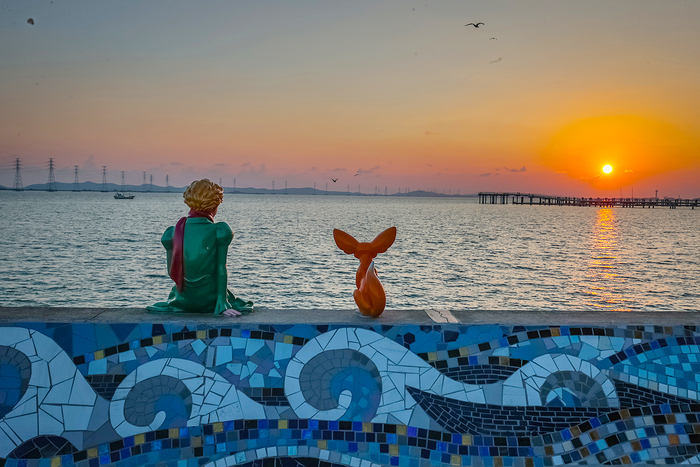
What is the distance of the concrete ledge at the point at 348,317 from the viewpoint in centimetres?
342

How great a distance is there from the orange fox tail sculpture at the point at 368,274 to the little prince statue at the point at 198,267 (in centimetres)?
80

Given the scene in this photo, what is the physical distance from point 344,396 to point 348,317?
518mm

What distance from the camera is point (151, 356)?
131 inches

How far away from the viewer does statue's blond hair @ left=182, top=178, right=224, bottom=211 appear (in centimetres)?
391

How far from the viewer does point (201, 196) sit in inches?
154

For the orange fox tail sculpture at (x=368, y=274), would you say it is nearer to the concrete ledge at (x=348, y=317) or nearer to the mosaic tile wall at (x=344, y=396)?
the concrete ledge at (x=348, y=317)

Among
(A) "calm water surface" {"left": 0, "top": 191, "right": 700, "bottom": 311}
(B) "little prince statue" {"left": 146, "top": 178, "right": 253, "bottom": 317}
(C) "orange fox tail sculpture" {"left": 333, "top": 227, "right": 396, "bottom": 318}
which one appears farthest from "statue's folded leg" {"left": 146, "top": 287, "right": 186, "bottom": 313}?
(A) "calm water surface" {"left": 0, "top": 191, "right": 700, "bottom": 311}

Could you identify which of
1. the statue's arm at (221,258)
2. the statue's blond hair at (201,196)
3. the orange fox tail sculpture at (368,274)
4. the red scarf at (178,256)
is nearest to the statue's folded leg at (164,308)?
the red scarf at (178,256)

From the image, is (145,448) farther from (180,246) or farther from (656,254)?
(656,254)

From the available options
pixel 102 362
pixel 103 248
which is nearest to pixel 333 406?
pixel 102 362

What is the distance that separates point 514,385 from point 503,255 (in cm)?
3308

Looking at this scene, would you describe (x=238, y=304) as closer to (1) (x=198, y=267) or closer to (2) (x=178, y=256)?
(1) (x=198, y=267)

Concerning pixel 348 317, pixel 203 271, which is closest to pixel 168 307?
pixel 203 271

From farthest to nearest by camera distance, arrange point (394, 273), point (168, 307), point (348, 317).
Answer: point (394, 273), point (168, 307), point (348, 317)
